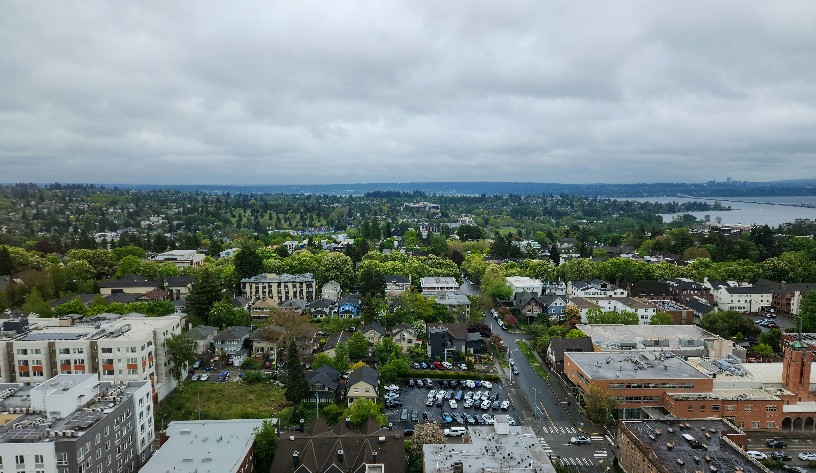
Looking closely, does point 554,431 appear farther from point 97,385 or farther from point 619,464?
point 97,385

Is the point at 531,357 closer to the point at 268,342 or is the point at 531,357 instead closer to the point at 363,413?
the point at 363,413

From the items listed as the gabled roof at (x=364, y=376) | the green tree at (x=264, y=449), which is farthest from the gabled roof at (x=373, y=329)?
the green tree at (x=264, y=449)

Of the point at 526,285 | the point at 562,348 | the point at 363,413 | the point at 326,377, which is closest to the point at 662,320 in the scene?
the point at 562,348

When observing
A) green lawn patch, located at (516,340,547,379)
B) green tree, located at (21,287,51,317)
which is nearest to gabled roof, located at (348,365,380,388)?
green lawn patch, located at (516,340,547,379)

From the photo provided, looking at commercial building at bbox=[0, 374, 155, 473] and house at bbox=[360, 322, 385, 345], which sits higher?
commercial building at bbox=[0, 374, 155, 473]

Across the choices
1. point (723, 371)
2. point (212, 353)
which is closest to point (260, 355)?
point (212, 353)

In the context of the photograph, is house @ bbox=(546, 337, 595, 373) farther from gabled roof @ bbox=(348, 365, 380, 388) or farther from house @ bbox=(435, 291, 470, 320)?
gabled roof @ bbox=(348, 365, 380, 388)
